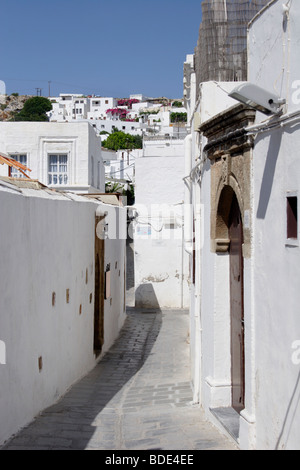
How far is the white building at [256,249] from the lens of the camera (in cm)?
489

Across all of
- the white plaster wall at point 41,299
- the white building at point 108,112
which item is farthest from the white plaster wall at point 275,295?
the white building at point 108,112

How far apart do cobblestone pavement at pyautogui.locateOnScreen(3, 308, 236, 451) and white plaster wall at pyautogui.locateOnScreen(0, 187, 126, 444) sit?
287 millimetres

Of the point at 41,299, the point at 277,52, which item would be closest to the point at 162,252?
the point at 41,299

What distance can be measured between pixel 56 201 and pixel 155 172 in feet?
40.5

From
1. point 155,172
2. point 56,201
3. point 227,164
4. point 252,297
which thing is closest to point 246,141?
point 227,164

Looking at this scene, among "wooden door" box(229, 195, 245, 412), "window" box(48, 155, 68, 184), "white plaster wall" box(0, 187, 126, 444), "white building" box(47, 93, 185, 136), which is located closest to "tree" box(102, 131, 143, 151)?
"white building" box(47, 93, 185, 136)

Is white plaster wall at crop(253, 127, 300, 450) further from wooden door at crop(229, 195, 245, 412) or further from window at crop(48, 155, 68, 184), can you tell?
window at crop(48, 155, 68, 184)

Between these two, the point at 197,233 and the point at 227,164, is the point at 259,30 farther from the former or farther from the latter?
the point at 197,233

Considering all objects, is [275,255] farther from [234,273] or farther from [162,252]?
[162,252]

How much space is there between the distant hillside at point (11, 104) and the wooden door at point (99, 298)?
116640 mm

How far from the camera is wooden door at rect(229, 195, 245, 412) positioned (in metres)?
6.96

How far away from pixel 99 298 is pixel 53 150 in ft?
31.6

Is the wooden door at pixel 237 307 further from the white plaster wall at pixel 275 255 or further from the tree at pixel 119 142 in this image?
the tree at pixel 119 142
